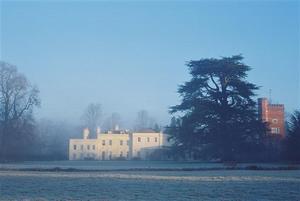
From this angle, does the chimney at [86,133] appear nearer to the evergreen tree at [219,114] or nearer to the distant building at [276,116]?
the distant building at [276,116]

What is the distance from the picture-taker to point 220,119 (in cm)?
3528

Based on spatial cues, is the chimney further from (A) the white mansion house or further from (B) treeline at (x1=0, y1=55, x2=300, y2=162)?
(B) treeline at (x1=0, y1=55, x2=300, y2=162)

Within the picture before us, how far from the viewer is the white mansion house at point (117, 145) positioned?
2650 inches

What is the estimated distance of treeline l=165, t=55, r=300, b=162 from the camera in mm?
34781

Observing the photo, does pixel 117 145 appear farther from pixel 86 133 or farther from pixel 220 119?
pixel 220 119

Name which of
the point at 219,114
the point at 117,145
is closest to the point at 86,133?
the point at 117,145

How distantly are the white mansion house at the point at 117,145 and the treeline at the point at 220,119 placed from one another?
3033 cm

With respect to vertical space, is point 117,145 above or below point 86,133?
below

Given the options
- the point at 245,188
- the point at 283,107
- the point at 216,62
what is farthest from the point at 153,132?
the point at 245,188

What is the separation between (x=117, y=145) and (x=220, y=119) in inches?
1401

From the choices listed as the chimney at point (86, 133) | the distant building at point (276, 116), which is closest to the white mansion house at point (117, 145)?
the chimney at point (86, 133)

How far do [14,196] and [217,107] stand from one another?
26137 mm

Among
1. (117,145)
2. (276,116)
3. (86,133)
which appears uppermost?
(276,116)

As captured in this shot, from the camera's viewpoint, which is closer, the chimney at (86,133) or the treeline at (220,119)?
the treeline at (220,119)
